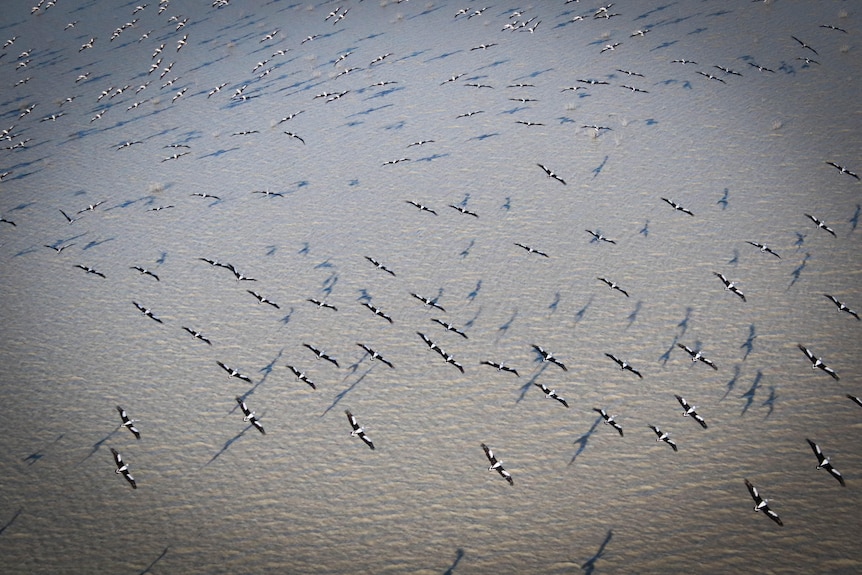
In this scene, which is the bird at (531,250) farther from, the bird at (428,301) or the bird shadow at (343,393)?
the bird shadow at (343,393)

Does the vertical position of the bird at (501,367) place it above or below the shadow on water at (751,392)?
above

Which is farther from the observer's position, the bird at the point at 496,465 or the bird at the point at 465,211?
the bird at the point at 465,211

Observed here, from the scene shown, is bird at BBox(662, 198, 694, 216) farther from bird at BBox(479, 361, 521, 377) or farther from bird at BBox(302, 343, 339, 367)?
bird at BBox(302, 343, 339, 367)

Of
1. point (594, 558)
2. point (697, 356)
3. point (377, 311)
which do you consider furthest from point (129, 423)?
point (697, 356)

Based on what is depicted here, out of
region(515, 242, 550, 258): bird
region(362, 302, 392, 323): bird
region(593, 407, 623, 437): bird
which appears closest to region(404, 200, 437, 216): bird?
region(515, 242, 550, 258): bird

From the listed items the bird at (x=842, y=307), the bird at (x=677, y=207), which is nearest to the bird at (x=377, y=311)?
the bird at (x=677, y=207)

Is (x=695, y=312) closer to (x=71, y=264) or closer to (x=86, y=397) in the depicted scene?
(x=86, y=397)

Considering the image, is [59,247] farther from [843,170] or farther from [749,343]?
[843,170]
